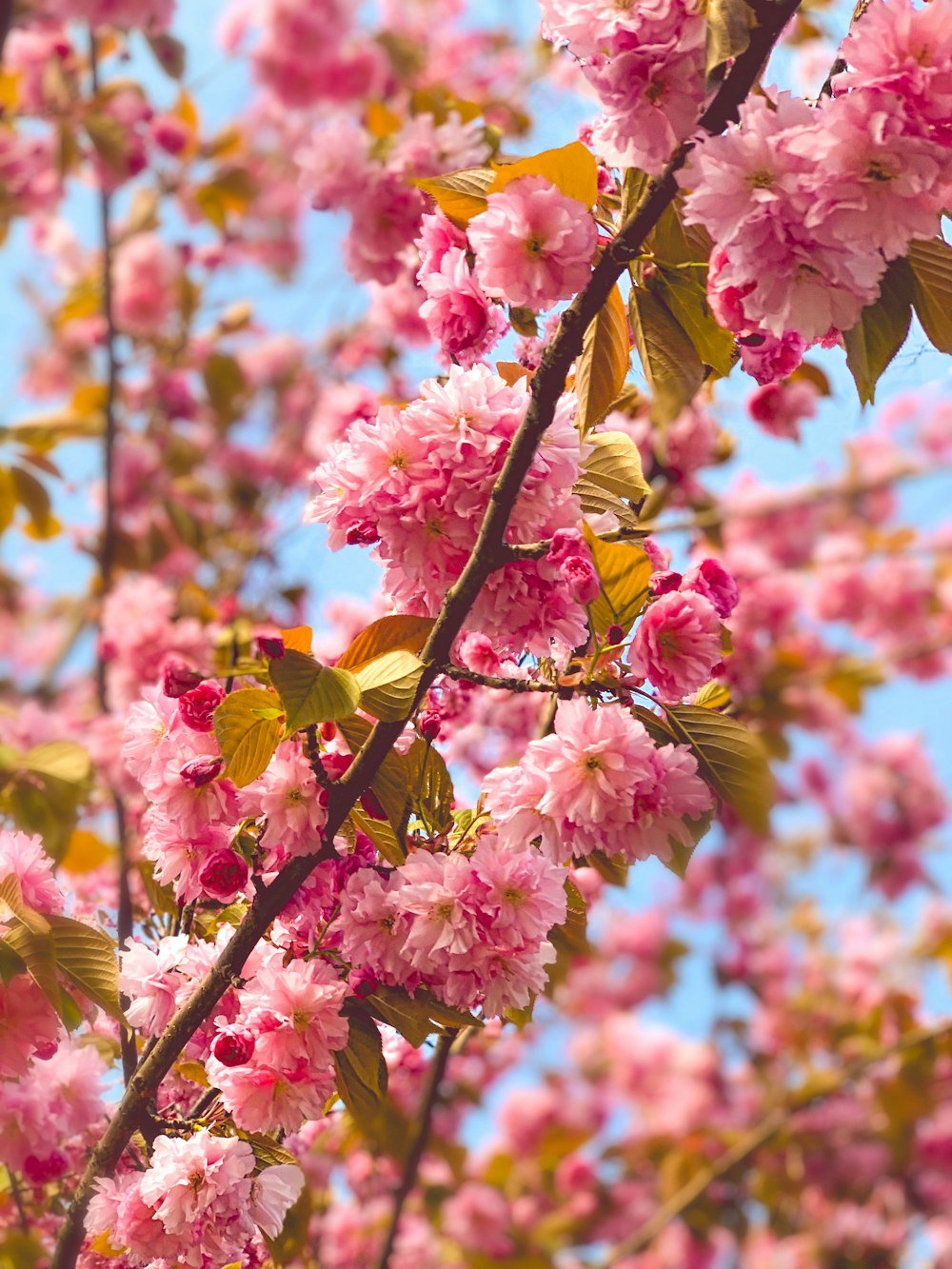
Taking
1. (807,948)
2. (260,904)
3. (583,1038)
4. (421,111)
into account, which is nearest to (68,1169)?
(260,904)

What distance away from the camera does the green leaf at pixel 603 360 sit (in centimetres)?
83

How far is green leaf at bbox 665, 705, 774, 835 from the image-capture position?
0.79m

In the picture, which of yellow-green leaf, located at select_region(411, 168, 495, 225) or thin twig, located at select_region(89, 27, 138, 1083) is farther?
thin twig, located at select_region(89, 27, 138, 1083)

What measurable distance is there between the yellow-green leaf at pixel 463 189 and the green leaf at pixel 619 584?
0.25 meters

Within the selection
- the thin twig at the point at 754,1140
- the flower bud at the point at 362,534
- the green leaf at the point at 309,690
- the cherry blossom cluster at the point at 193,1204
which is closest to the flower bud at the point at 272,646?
the green leaf at the point at 309,690

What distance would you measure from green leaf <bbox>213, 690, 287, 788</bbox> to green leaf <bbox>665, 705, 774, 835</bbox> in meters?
0.27

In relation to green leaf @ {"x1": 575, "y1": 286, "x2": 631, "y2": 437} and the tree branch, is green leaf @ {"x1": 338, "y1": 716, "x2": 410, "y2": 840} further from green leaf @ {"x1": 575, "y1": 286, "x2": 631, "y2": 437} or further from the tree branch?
green leaf @ {"x1": 575, "y1": 286, "x2": 631, "y2": 437}

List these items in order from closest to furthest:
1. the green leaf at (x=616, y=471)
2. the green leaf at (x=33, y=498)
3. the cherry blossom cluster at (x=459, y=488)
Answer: the cherry blossom cluster at (x=459, y=488) < the green leaf at (x=616, y=471) < the green leaf at (x=33, y=498)

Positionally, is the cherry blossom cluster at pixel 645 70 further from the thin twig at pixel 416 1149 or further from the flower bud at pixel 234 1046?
the thin twig at pixel 416 1149

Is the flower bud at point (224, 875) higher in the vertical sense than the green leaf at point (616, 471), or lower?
lower

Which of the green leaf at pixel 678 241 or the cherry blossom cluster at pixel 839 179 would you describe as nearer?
the cherry blossom cluster at pixel 839 179

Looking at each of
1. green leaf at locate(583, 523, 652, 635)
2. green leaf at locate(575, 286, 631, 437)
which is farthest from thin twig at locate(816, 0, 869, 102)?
green leaf at locate(583, 523, 652, 635)

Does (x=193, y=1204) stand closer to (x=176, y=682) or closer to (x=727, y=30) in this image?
(x=176, y=682)

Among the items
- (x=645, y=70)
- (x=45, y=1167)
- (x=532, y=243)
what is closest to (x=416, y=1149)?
(x=45, y=1167)
